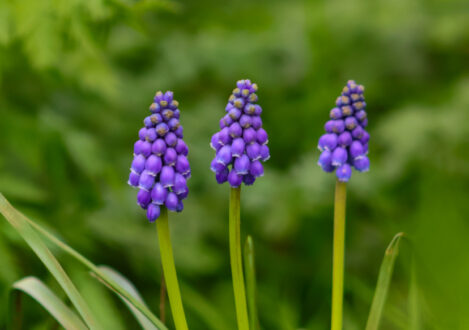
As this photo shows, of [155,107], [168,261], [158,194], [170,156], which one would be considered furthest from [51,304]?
[155,107]

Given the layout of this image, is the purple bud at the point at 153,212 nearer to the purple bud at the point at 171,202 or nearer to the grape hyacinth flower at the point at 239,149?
the purple bud at the point at 171,202

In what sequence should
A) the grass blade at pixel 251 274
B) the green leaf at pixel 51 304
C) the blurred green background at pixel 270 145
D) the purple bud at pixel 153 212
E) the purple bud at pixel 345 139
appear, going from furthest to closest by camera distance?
the blurred green background at pixel 270 145 → the grass blade at pixel 251 274 → the green leaf at pixel 51 304 → the purple bud at pixel 345 139 → the purple bud at pixel 153 212

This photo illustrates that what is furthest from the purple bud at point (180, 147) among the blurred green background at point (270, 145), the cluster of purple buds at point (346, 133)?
the blurred green background at point (270, 145)

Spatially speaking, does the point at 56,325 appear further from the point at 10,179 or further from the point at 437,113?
the point at 437,113

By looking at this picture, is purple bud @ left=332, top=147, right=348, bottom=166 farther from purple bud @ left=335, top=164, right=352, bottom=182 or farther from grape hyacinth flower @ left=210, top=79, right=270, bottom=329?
grape hyacinth flower @ left=210, top=79, right=270, bottom=329

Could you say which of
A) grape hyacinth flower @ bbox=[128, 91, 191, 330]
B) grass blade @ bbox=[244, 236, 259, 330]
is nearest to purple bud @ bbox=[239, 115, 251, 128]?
grape hyacinth flower @ bbox=[128, 91, 191, 330]

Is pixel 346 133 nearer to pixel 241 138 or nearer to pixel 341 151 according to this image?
pixel 341 151
